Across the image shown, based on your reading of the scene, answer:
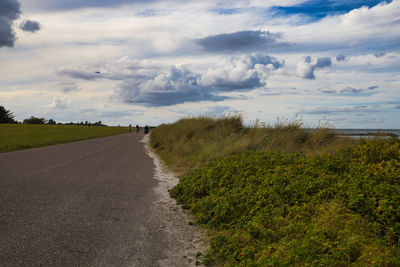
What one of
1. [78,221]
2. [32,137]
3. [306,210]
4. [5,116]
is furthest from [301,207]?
[5,116]

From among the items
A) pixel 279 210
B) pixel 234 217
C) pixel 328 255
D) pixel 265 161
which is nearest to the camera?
pixel 328 255

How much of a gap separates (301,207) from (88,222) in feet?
14.4

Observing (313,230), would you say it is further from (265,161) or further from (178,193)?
(178,193)

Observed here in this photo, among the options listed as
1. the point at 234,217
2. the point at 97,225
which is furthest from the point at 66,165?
the point at 234,217

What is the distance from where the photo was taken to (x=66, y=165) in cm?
1460

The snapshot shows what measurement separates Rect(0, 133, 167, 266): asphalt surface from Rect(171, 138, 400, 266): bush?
48.3 inches

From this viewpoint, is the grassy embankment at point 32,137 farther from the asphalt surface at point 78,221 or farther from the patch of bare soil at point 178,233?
the patch of bare soil at point 178,233

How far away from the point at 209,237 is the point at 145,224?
1482mm

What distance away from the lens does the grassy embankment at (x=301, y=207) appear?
415 centimetres

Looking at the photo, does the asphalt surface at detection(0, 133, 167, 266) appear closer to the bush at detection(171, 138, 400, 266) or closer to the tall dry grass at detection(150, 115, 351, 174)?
the bush at detection(171, 138, 400, 266)

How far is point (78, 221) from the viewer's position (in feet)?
20.9

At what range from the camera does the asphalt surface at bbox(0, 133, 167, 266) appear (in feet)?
15.6

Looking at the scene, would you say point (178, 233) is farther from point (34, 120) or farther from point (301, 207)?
point (34, 120)

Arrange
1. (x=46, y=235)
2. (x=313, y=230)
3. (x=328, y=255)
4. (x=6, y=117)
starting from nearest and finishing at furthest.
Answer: (x=328, y=255) → (x=313, y=230) → (x=46, y=235) → (x=6, y=117)
